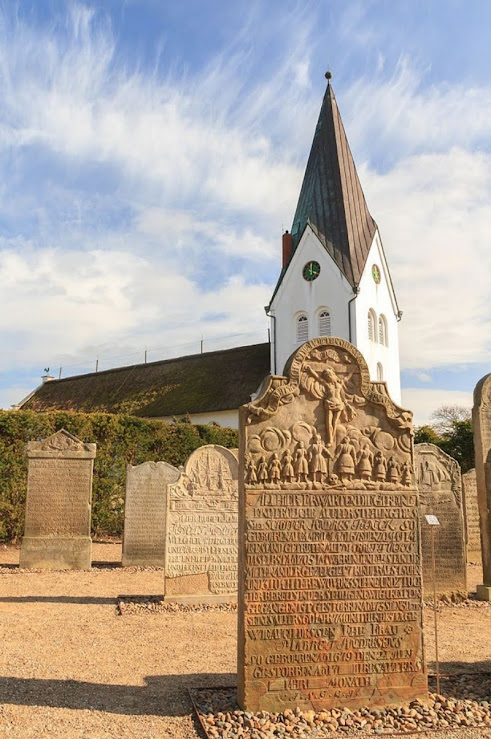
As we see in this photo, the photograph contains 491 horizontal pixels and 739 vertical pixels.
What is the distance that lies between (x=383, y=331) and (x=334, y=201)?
7.11 m

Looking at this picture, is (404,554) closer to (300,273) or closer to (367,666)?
(367,666)

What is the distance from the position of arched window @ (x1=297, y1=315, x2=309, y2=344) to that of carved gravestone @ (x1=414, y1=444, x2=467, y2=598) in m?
21.3

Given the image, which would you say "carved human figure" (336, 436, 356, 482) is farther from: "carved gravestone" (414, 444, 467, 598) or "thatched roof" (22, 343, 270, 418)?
"thatched roof" (22, 343, 270, 418)

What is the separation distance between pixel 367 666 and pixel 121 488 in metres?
12.7

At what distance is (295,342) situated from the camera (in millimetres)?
30766

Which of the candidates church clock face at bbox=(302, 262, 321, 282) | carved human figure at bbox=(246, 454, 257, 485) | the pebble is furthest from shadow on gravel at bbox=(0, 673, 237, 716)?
church clock face at bbox=(302, 262, 321, 282)

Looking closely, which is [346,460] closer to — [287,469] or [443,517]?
[287,469]

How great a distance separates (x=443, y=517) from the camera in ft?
30.7

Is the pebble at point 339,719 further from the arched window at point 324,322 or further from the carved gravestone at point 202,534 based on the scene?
the arched window at point 324,322

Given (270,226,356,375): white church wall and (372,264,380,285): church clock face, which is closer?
(270,226,356,375): white church wall

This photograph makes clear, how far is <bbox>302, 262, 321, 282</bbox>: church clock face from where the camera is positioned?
3122 centimetres

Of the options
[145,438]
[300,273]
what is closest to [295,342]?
[300,273]


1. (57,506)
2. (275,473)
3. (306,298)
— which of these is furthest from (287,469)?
(306,298)

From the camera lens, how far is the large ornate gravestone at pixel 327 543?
4398 mm
